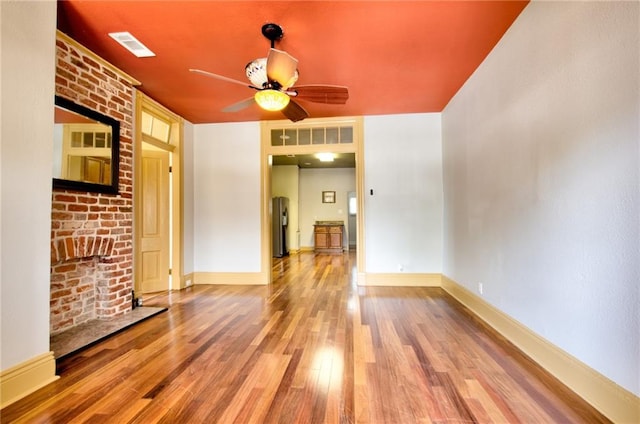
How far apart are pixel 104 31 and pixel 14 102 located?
3.67 ft

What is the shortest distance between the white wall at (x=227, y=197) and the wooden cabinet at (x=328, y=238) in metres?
4.02

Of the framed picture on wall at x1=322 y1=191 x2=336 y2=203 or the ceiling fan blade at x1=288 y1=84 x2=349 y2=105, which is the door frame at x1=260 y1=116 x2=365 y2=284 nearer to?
the ceiling fan blade at x1=288 y1=84 x2=349 y2=105

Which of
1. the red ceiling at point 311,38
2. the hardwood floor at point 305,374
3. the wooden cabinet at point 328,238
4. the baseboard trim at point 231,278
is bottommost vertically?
the hardwood floor at point 305,374

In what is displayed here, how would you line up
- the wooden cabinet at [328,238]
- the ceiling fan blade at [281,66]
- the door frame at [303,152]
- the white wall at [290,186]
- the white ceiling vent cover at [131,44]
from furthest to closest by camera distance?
the white wall at [290,186] → the wooden cabinet at [328,238] → the door frame at [303,152] → the white ceiling vent cover at [131,44] → the ceiling fan blade at [281,66]

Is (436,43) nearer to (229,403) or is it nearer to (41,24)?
(41,24)

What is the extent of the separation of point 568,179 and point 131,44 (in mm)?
3648

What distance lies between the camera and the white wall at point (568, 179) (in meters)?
1.40

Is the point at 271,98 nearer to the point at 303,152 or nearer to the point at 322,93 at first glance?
the point at 322,93

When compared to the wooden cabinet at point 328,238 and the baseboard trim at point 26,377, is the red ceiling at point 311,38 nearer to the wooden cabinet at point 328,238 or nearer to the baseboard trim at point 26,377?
the baseboard trim at point 26,377

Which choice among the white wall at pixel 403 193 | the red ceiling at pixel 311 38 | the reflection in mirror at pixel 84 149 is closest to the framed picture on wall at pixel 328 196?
the white wall at pixel 403 193

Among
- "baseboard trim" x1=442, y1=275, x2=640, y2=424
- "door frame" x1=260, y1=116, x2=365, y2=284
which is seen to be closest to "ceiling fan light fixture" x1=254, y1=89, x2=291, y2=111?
"door frame" x1=260, y1=116, x2=365, y2=284

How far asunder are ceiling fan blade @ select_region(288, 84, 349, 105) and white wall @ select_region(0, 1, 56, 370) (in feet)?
5.65

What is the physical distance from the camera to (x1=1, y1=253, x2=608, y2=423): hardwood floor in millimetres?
1525

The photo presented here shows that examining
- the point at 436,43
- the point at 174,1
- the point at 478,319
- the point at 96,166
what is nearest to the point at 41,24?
the point at 174,1
